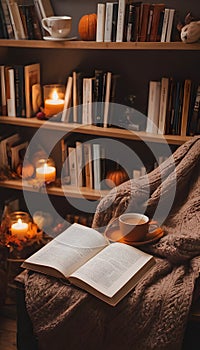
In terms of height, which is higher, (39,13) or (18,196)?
(39,13)

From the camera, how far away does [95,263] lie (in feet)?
4.98

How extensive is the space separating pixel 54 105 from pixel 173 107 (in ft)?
1.96

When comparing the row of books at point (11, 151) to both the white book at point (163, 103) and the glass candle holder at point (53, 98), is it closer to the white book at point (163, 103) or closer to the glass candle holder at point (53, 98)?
the glass candle holder at point (53, 98)

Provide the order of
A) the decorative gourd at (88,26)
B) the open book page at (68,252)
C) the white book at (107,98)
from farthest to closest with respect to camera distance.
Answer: the white book at (107,98)
the decorative gourd at (88,26)
the open book page at (68,252)

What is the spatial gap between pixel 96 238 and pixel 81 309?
11.9 inches

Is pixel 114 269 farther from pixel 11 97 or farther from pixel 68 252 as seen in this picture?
pixel 11 97

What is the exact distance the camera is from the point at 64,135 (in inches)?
98.7

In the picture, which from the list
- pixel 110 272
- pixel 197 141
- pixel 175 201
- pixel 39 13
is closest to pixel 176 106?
pixel 197 141

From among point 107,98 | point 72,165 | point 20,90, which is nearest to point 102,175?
point 72,165

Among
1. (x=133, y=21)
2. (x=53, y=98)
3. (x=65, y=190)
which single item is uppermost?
(x=133, y=21)

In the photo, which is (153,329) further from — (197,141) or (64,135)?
(64,135)

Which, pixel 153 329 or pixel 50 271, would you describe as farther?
pixel 50 271

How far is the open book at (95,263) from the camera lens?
142 centimetres

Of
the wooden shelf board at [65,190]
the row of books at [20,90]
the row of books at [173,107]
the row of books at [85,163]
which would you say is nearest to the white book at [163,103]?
the row of books at [173,107]
